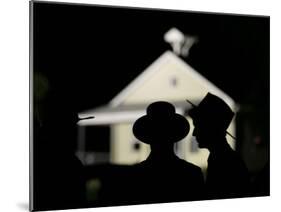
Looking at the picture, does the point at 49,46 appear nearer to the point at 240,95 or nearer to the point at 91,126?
the point at 91,126

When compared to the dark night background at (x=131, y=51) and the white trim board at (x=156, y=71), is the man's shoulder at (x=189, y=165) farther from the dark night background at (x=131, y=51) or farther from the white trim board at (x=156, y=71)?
the white trim board at (x=156, y=71)

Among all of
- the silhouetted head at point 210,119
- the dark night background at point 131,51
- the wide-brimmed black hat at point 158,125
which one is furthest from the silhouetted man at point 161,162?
the dark night background at point 131,51

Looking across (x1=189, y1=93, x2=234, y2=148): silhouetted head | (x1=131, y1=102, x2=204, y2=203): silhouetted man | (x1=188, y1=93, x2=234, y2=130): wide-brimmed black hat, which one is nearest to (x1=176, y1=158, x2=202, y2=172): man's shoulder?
(x1=131, y1=102, x2=204, y2=203): silhouetted man

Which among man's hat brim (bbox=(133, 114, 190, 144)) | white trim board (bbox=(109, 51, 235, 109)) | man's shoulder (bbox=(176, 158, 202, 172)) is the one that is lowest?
man's shoulder (bbox=(176, 158, 202, 172))

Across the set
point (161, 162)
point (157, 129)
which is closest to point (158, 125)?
point (157, 129)

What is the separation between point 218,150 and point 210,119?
0.88ft

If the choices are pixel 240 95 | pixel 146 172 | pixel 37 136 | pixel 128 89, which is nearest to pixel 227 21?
pixel 240 95

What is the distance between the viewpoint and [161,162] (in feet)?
17.2

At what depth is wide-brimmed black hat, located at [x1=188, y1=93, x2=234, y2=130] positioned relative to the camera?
538 centimetres

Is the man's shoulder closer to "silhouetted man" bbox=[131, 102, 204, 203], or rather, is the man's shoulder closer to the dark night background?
"silhouetted man" bbox=[131, 102, 204, 203]

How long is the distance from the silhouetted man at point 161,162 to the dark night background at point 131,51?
371mm

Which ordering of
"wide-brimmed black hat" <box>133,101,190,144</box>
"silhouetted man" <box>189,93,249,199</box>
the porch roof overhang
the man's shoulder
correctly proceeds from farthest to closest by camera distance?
"silhouetted man" <box>189,93,249,199</box> < the man's shoulder < "wide-brimmed black hat" <box>133,101,190,144</box> < the porch roof overhang

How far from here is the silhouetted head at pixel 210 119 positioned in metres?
5.38

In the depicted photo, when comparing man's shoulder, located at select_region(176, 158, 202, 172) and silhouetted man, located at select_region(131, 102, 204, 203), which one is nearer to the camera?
silhouetted man, located at select_region(131, 102, 204, 203)
